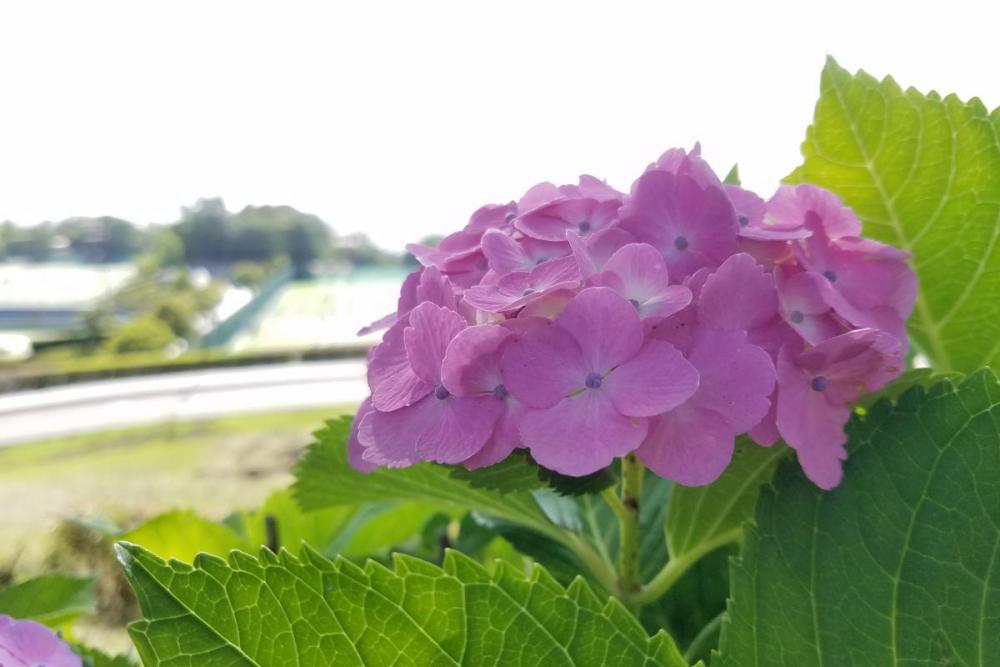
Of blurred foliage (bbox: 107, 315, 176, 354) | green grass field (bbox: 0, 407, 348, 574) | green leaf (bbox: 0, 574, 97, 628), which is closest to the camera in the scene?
green leaf (bbox: 0, 574, 97, 628)

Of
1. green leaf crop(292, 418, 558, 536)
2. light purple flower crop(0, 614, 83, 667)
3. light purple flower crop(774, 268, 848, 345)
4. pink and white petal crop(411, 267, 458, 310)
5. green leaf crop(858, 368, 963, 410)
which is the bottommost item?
light purple flower crop(0, 614, 83, 667)

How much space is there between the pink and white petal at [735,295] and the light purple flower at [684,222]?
4 cm

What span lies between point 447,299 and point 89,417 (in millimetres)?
13457

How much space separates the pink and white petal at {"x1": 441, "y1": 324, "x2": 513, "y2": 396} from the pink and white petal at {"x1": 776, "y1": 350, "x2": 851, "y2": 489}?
157 millimetres

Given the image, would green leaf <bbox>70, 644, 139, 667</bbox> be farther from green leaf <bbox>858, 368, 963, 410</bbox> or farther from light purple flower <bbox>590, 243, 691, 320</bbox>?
green leaf <bbox>858, 368, 963, 410</bbox>

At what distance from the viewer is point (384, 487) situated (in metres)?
0.70

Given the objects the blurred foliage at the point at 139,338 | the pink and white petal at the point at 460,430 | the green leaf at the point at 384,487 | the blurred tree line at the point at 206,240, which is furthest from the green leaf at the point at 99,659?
the blurred tree line at the point at 206,240

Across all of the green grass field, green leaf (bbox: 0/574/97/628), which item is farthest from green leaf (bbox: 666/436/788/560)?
the green grass field

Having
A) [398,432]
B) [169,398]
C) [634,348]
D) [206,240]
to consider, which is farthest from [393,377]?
[206,240]

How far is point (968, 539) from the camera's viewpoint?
44 cm

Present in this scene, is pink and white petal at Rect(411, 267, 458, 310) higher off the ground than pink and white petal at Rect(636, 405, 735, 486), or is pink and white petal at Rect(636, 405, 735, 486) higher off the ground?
pink and white petal at Rect(411, 267, 458, 310)

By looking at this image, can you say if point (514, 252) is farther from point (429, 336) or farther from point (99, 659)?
point (99, 659)

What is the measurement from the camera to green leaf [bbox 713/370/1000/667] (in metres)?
0.44

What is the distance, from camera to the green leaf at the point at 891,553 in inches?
17.3
